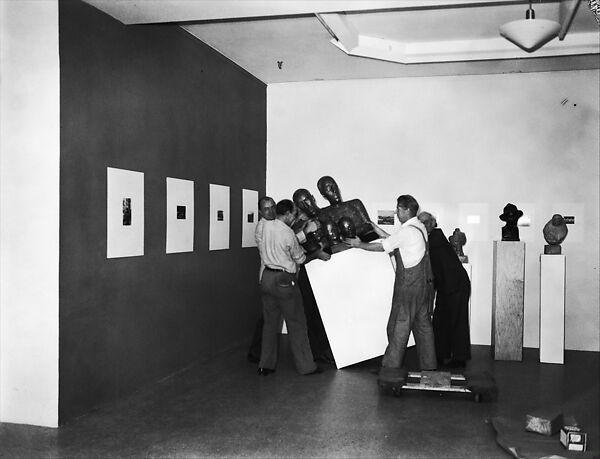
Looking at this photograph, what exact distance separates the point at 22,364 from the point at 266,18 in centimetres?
393

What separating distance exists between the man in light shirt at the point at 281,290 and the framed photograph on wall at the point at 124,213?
54.3 inches

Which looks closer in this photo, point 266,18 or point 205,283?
point 266,18

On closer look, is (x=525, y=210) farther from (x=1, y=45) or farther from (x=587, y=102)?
(x=1, y=45)

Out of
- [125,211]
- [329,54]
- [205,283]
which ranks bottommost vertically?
[205,283]

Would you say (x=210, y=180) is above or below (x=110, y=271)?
above

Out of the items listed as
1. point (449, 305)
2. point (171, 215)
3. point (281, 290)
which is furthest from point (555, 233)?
point (171, 215)

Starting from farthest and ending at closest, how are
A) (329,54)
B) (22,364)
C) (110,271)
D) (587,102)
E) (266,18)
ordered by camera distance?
(587,102) < (329,54) < (266,18) < (110,271) < (22,364)

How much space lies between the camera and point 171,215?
6531mm

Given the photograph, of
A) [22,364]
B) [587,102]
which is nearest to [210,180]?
[22,364]

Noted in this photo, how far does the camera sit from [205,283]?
739 cm

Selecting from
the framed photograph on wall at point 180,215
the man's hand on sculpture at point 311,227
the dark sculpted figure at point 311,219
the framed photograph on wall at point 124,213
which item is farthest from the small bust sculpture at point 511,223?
the framed photograph on wall at point 124,213

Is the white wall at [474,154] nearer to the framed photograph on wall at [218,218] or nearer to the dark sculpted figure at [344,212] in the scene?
the dark sculpted figure at [344,212]

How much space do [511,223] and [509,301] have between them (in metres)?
0.95

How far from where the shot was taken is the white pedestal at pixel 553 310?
25.0ft
